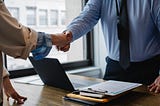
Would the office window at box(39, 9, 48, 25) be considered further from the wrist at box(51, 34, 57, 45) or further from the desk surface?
the wrist at box(51, 34, 57, 45)

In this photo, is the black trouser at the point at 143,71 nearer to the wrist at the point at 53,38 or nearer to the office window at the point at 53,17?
the wrist at the point at 53,38

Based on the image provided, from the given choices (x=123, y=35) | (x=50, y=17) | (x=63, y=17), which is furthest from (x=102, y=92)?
(x=63, y=17)

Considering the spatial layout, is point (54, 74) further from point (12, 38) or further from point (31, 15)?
point (31, 15)

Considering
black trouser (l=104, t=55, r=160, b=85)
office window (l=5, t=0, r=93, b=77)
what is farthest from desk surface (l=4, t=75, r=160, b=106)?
office window (l=5, t=0, r=93, b=77)

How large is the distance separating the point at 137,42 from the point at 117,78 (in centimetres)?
28

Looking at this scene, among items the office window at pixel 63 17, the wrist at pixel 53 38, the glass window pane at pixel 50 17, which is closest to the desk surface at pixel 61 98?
the wrist at pixel 53 38

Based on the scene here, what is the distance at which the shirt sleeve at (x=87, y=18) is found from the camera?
180cm

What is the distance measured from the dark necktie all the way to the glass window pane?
37.0 inches

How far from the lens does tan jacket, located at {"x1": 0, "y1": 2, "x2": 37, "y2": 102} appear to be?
37.4 inches

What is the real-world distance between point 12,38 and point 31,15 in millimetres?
1685

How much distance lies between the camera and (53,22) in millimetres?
2838

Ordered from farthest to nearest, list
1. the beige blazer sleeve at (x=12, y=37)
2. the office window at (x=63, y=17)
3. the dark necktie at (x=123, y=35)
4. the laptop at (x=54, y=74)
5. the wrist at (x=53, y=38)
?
the office window at (x=63, y=17)
the dark necktie at (x=123, y=35)
the laptop at (x=54, y=74)
the wrist at (x=53, y=38)
the beige blazer sleeve at (x=12, y=37)

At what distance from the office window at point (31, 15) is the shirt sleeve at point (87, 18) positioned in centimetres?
86

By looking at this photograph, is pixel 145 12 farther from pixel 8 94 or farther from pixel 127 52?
pixel 8 94
